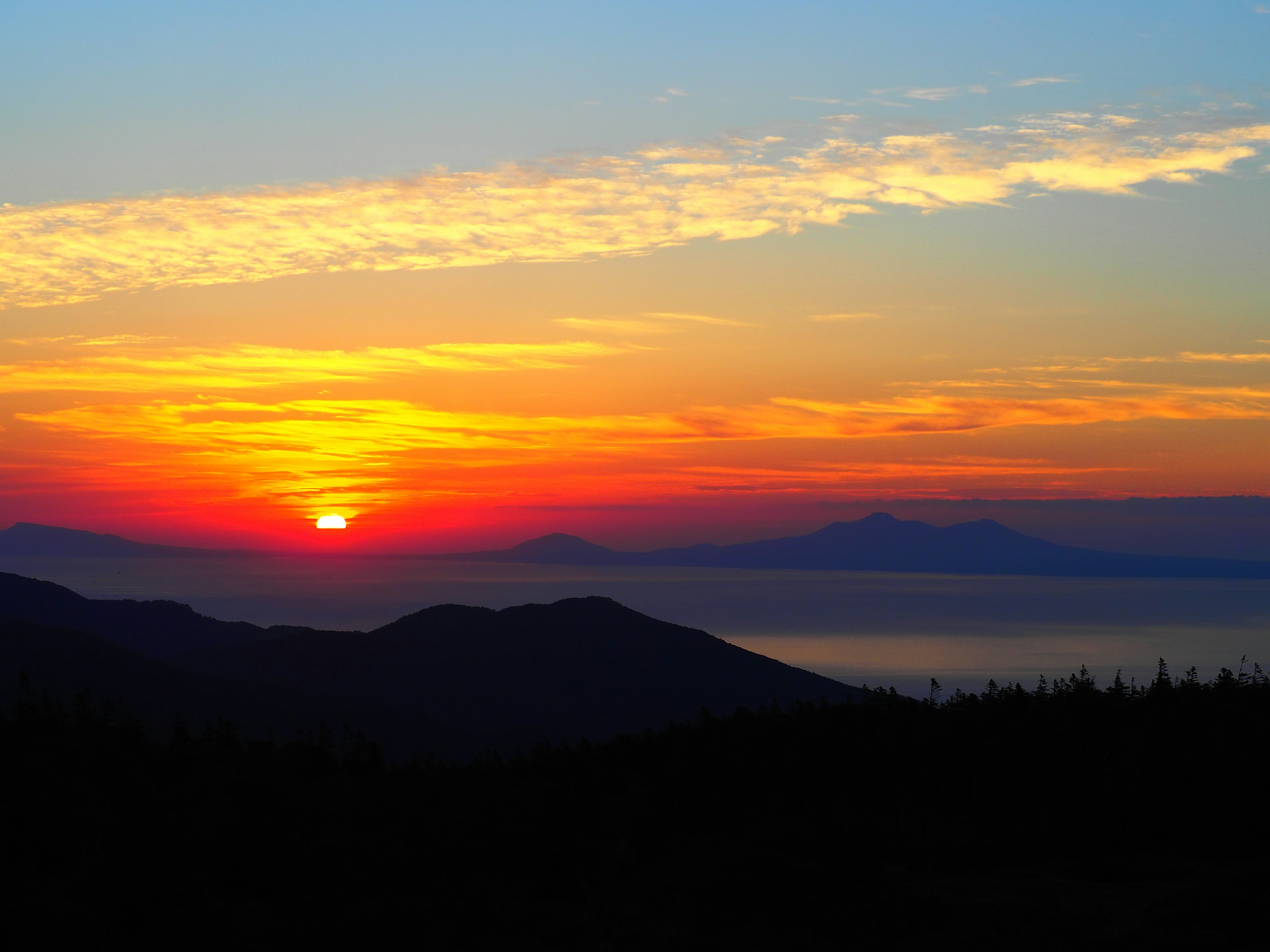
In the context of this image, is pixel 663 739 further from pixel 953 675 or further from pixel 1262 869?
pixel 953 675

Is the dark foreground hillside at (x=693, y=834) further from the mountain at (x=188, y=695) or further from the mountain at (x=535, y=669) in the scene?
the mountain at (x=535, y=669)

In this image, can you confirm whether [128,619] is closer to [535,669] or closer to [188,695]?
[535,669]

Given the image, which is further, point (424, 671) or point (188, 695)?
point (424, 671)

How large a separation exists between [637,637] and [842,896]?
124515 millimetres

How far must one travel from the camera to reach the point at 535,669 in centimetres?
13038

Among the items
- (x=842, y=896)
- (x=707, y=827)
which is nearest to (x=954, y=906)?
(x=842, y=896)

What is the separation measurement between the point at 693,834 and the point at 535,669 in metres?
109

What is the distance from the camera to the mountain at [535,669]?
393 feet

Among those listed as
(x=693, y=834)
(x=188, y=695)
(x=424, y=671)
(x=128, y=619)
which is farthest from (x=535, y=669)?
(x=693, y=834)

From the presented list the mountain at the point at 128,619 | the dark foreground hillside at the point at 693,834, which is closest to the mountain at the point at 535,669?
the mountain at the point at 128,619

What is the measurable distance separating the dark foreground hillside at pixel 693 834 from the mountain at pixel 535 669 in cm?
8492

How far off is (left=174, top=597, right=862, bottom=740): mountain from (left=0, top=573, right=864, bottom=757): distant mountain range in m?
0.21

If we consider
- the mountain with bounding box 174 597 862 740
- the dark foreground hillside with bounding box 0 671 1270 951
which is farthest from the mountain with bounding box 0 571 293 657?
the dark foreground hillside with bounding box 0 671 1270 951

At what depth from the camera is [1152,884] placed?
58.5 ft
